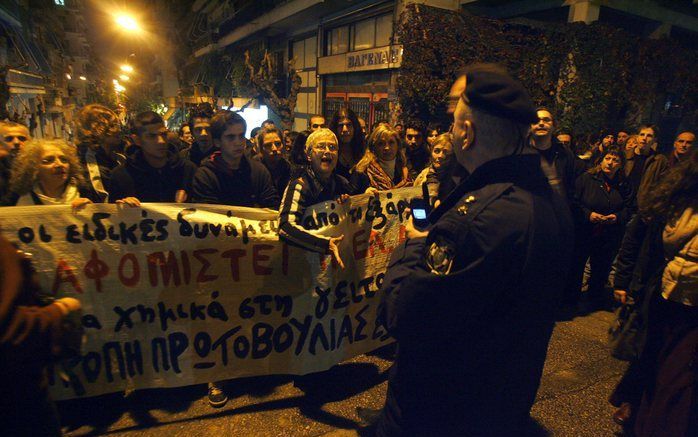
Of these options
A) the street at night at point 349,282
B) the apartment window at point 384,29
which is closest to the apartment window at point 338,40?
the apartment window at point 384,29

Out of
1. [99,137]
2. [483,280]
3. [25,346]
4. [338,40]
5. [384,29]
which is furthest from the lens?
[338,40]

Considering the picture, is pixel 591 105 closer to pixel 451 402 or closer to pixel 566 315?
pixel 566 315

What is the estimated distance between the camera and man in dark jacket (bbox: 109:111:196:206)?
3.55 metres

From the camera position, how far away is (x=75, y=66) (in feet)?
120

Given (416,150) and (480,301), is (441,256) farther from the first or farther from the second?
(416,150)

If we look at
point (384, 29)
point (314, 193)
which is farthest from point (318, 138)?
point (384, 29)

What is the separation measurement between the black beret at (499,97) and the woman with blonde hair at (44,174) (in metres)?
2.58

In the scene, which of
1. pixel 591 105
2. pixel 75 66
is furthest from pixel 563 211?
pixel 75 66

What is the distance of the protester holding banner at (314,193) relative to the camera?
2.87m

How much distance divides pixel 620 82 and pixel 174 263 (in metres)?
11.5

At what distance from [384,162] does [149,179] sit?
94.5 inches

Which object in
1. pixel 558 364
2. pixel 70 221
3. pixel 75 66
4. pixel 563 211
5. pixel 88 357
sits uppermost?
pixel 75 66

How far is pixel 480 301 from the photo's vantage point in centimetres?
132

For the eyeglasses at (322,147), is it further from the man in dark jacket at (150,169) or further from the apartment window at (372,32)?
the apartment window at (372,32)
